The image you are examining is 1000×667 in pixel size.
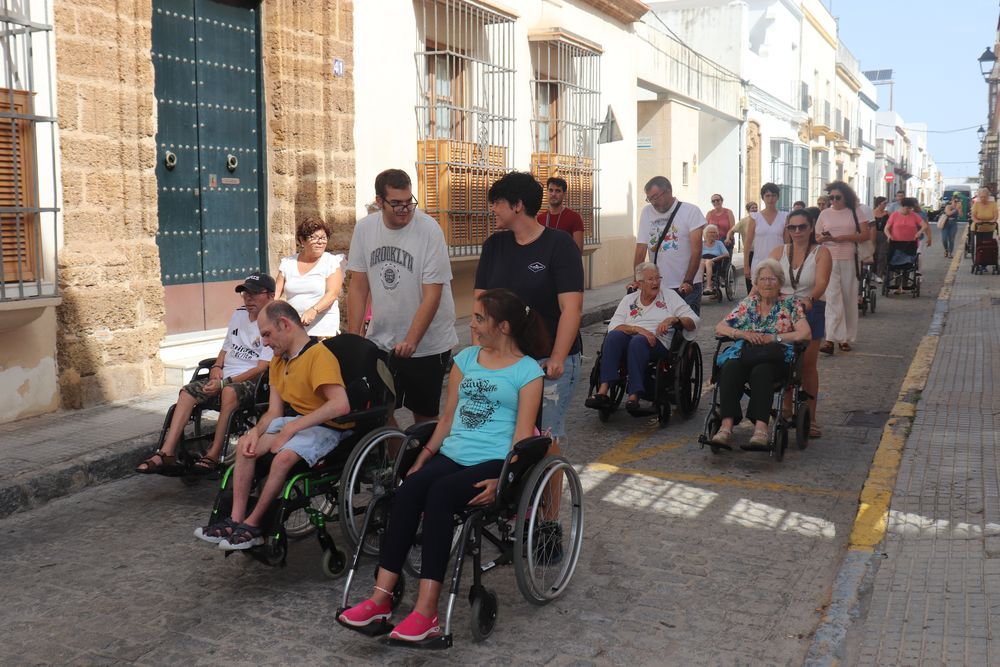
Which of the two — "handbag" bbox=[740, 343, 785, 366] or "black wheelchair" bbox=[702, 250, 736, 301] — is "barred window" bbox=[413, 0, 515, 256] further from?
"handbag" bbox=[740, 343, 785, 366]

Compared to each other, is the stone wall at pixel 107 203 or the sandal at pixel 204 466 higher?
the stone wall at pixel 107 203

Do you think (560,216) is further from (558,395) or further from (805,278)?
(558,395)

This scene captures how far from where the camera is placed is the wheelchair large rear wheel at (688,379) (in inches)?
287

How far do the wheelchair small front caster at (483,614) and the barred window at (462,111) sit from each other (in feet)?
27.3

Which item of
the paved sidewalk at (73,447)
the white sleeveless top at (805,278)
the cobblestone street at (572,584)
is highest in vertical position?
the white sleeveless top at (805,278)

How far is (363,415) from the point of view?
15.1ft

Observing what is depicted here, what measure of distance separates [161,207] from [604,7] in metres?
10.1

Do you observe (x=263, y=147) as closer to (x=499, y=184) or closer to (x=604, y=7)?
(x=499, y=184)

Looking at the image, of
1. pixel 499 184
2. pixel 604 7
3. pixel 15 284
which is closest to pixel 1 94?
pixel 15 284

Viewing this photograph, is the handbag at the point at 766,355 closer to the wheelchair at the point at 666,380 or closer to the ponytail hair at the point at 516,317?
the wheelchair at the point at 666,380

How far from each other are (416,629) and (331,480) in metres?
1.12

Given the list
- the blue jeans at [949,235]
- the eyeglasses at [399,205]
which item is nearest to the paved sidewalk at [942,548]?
the eyeglasses at [399,205]

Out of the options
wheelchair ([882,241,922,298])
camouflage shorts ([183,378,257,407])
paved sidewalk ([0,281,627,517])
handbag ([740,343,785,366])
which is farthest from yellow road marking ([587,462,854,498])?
wheelchair ([882,241,922,298])

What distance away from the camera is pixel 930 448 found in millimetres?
6305
